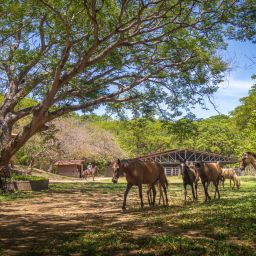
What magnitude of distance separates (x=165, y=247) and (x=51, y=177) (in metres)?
44.5

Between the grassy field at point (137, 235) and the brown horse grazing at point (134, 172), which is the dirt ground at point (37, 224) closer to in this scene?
the grassy field at point (137, 235)

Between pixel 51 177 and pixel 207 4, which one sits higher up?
pixel 207 4

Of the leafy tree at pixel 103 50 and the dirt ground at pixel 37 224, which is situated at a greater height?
the leafy tree at pixel 103 50

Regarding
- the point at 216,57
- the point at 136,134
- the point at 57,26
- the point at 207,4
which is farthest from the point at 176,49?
the point at 136,134

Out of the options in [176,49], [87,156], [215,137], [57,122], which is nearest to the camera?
[176,49]

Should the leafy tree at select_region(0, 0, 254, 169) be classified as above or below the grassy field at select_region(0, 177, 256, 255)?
above

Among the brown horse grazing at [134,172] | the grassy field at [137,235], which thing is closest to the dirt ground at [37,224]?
the grassy field at [137,235]

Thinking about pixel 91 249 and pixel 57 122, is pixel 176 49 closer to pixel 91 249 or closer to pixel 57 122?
pixel 91 249

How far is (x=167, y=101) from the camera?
21.5 m

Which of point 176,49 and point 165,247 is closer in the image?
point 165,247

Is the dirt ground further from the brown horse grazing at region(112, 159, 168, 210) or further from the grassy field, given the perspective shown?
the brown horse grazing at region(112, 159, 168, 210)

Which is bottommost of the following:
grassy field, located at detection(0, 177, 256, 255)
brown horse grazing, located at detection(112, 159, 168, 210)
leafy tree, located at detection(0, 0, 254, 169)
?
grassy field, located at detection(0, 177, 256, 255)

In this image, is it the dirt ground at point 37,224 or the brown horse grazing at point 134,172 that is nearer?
the dirt ground at point 37,224

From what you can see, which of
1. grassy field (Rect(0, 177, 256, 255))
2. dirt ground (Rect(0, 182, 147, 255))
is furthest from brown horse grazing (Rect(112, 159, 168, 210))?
grassy field (Rect(0, 177, 256, 255))
